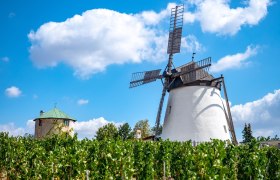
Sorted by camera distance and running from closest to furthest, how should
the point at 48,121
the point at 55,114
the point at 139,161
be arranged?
the point at 139,161
the point at 48,121
the point at 55,114

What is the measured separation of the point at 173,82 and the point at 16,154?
60.4 feet

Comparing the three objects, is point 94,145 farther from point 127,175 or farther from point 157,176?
point 157,176

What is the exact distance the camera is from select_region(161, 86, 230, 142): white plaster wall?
31.8 meters

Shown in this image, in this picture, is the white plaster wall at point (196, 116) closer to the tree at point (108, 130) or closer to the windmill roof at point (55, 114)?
the windmill roof at point (55, 114)

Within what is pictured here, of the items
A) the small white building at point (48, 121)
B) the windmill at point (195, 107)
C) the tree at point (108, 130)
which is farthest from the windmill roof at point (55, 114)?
the windmill at point (195, 107)

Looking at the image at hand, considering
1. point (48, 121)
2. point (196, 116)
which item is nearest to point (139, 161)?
point (196, 116)

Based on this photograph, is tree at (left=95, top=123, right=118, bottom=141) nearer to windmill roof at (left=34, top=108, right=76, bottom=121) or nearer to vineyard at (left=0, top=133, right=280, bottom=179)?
windmill roof at (left=34, top=108, right=76, bottom=121)

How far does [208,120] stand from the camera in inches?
1265

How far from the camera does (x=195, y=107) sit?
32.4 m

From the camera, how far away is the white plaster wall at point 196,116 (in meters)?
31.8

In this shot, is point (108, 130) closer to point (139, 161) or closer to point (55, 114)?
point (55, 114)

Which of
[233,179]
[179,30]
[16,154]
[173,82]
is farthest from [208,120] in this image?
[16,154]

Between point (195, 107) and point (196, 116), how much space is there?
0.84m

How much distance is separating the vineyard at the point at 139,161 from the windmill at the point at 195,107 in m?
9.13
